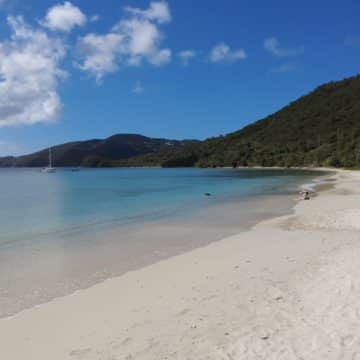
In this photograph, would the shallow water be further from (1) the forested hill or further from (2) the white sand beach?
(1) the forested hill

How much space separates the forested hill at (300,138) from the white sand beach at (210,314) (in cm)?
8234

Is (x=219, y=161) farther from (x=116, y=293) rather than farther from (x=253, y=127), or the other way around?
(x=116, y=293)

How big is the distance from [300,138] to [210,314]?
132015 mm

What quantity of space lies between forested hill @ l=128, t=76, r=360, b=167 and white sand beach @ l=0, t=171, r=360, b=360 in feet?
270

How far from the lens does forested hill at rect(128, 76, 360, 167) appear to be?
104 meters

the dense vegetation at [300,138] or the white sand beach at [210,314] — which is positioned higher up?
the dense vegetation at [300,138]

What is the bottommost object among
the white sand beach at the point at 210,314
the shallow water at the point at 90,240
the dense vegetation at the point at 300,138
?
the shallow water at the point at 90,240

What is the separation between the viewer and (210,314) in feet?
17.4

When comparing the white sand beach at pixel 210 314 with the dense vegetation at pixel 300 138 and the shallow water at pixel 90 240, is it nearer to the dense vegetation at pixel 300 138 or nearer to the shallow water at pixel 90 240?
the shallow water at pixel 90 240

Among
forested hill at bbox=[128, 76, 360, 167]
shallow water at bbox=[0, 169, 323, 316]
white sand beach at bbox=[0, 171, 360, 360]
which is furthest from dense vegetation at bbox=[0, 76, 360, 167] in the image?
white sand beach at bbox=[0, 171, 360, 360]

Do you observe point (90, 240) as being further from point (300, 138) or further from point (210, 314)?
point (300, 138)

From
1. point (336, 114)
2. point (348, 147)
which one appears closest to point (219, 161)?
point (336, 114)

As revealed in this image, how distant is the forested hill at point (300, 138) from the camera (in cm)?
10350

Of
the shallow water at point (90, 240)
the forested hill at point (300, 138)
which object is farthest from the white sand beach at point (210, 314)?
the forested hill at point (300, 138)
